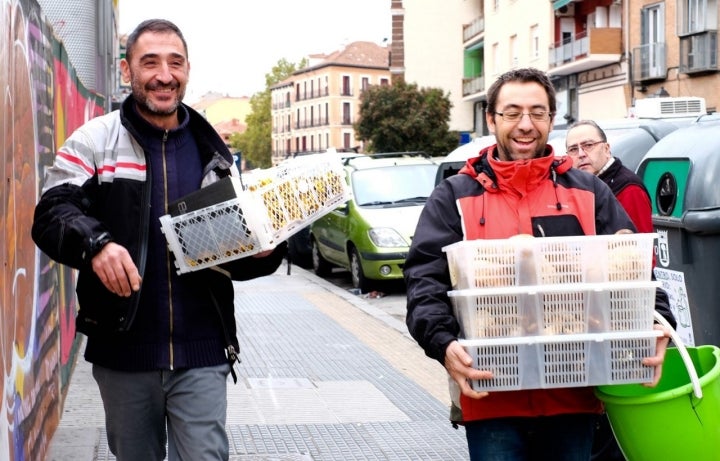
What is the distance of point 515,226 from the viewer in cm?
324

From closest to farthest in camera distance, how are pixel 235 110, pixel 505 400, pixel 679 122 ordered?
pixel 505 400 < pixel 679 122 < pixel 235 110

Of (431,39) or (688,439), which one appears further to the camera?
→ (431,39)

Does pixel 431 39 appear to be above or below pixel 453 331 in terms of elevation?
above

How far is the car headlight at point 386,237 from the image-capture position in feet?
46.3

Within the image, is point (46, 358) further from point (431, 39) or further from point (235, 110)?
point (235, 110)

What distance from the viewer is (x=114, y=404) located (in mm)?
3623

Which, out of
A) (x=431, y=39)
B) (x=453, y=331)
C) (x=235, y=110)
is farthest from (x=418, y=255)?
(x=235, y=110)

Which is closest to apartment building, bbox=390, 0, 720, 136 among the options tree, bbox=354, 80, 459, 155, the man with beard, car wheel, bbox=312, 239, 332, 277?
tree, bbox=354, 80, 459, 155

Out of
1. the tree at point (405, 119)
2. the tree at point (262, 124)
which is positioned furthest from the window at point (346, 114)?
the tree at point (405, 119)

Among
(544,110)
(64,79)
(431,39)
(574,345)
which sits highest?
(431,39)

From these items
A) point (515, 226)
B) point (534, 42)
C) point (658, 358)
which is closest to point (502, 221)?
point (515, 226)

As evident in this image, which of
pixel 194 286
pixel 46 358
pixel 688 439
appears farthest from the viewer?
pixel 46 358

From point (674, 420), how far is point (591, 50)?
33215 mm

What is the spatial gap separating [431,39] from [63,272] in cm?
5265
